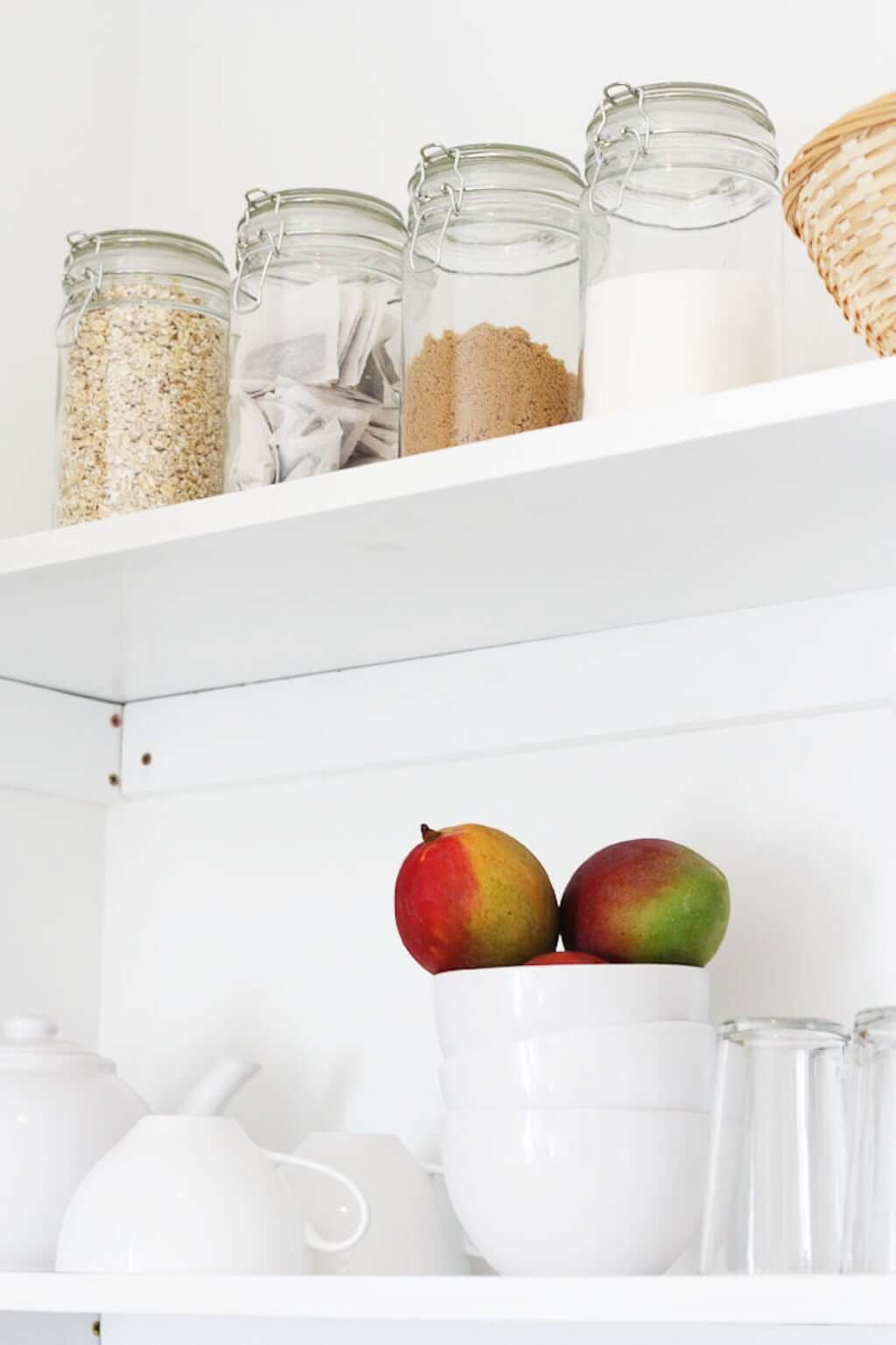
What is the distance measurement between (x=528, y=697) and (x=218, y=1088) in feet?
0.95

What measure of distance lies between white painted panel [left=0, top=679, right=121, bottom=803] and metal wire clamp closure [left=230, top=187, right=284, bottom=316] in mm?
316

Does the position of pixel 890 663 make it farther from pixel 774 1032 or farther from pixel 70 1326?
pixel 70 1326

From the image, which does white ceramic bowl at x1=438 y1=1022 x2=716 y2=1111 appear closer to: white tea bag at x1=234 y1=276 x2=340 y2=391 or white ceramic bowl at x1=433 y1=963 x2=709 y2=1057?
white ceramic bowl at x1=433 y1=963 x2=709 y2=1057

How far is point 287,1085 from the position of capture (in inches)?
45.9

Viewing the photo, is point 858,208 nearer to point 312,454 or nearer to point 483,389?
point 483,389

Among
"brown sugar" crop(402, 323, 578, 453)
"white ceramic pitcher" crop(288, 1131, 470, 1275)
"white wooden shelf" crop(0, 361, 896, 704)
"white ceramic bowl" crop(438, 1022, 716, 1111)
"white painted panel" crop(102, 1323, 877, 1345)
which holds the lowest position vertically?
"white painted panel" crop(102, 1323, 877, 1345)

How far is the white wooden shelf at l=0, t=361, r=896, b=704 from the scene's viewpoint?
2.54 feet

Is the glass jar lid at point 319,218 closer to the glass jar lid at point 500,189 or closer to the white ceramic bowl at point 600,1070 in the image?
the glass jar lid at point 500,189

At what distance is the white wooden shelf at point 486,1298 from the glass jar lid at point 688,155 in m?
0.51

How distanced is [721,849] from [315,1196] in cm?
29

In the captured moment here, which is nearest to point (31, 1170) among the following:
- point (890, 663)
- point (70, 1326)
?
point (70, 1326)

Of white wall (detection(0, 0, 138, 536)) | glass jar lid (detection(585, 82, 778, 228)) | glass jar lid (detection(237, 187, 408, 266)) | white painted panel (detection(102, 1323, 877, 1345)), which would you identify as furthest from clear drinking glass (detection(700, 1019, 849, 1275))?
white wall (detection(0, 0, 138, 536))

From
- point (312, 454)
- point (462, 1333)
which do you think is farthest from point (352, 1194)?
point (312, 454)

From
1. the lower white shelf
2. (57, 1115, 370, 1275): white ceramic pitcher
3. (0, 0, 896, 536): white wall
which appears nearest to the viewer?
the lower white shelf
